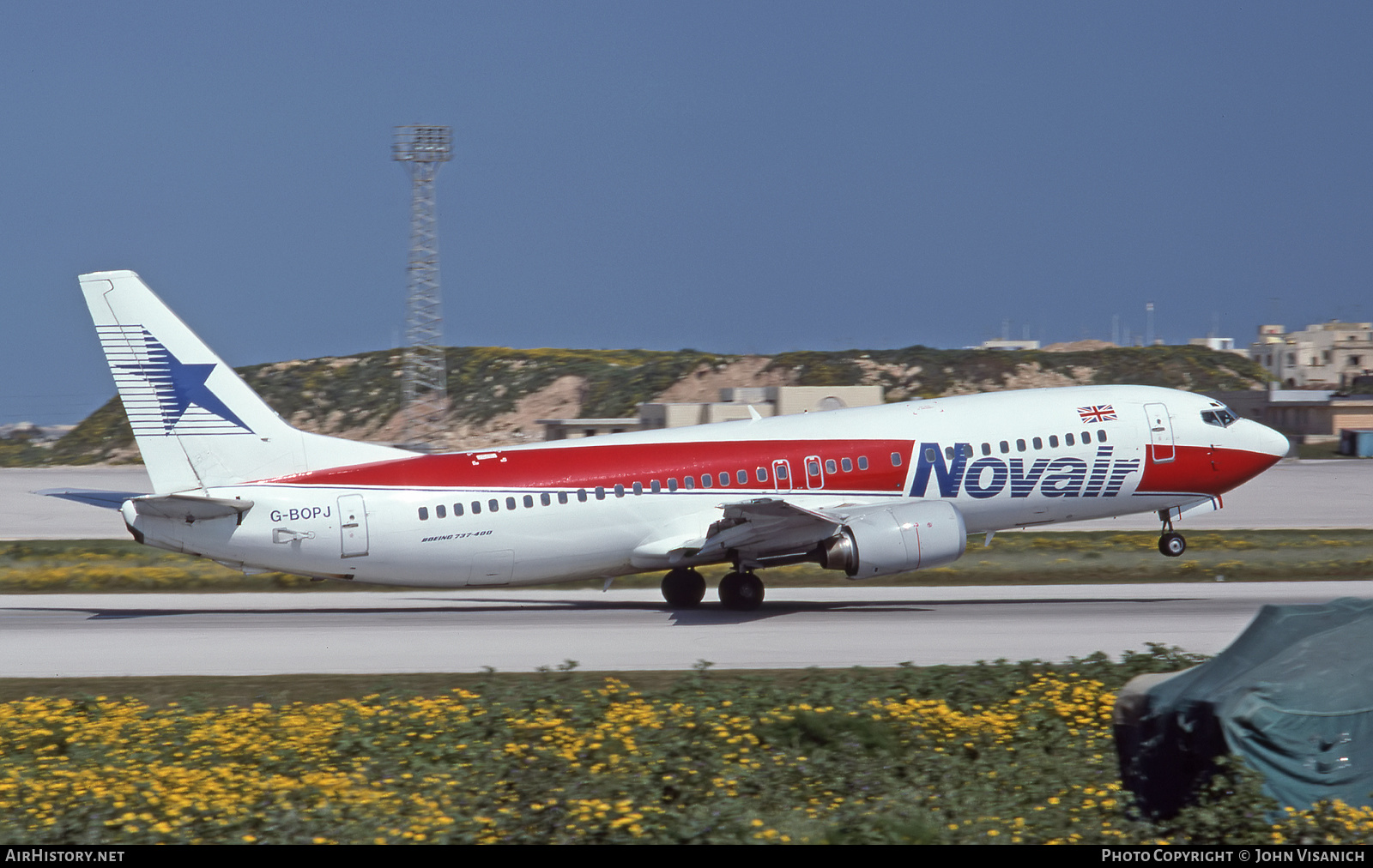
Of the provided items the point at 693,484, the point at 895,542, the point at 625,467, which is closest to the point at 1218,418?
the point at 895,542

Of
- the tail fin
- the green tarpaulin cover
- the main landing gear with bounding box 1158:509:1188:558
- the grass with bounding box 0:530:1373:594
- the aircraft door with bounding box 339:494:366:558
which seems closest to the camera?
the green tarpaulin cover

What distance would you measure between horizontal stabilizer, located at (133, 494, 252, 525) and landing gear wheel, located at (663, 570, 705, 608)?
363 inches

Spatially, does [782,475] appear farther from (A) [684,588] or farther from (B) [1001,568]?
(B) [1001,568]

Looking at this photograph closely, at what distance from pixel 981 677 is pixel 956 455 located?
1044 centimetres

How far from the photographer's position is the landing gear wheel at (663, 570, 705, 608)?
28.9 m

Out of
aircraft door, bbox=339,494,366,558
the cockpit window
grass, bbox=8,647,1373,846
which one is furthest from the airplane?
grass, bbox=8,647,1373,846

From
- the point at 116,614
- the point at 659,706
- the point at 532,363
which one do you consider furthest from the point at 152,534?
the point at 532,363

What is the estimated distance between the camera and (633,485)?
2744 centimetres

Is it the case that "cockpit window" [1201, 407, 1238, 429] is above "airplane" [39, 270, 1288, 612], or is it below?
above

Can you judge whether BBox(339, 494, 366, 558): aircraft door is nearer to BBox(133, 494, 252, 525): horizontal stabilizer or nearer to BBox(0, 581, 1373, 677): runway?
BBox(0, 581, 1373, 677): runway

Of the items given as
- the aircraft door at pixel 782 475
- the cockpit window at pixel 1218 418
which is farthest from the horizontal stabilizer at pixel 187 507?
the cockpit window at pixel 1218 418

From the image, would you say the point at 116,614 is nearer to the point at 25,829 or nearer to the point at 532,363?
the point at 25,829

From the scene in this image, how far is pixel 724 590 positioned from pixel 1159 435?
10557mm

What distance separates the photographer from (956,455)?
28.3 metres
